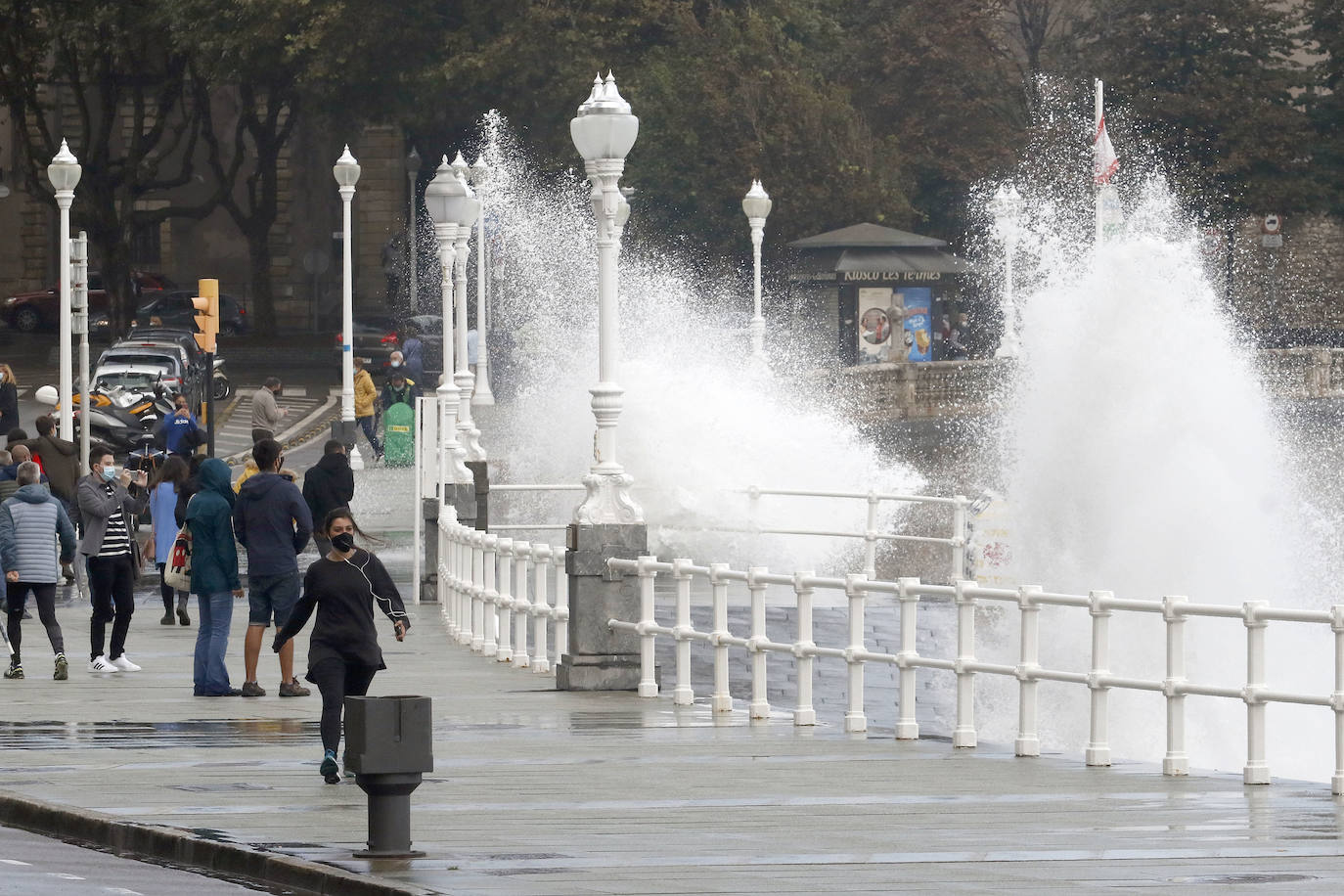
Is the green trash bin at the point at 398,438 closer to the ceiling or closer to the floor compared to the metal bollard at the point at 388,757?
closer to the ceiling

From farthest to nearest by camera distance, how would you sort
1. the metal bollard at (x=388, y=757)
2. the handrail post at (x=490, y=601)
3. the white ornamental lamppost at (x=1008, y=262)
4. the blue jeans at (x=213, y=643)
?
the white ornamental lamppost at (x=1008, y=262), the handrail post at (x=490, y=601), the blue jeans at (x=213, y=643), the metal bollard at (x=388, y=757)

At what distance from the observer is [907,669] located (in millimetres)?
15828

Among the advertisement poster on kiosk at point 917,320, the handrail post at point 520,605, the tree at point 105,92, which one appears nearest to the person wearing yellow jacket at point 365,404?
the advertisement poster on kiosk at point 917,320

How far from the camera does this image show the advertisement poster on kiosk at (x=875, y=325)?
5500 centimetres

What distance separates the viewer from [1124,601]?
46.6 feet

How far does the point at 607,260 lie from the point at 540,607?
9.02 feet

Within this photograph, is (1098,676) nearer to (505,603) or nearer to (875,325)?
(505,603)

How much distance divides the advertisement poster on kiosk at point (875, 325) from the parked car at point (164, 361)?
13.2 m

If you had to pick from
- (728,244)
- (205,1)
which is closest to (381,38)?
(205,1)

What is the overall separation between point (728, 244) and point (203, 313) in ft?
97.8

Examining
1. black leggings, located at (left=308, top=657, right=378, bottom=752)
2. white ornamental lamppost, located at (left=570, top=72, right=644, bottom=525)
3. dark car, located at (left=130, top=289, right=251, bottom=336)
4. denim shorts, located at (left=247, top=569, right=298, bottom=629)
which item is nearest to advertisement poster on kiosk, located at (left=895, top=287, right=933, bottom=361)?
dark car, located at (left=130, top=289, right=251, bottom=336)

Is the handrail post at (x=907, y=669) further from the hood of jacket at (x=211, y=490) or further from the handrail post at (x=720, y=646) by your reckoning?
the hood of jacket at (x=211, y=490)

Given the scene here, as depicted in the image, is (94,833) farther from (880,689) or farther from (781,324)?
(781,324)

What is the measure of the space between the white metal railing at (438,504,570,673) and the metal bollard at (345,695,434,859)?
849cm
